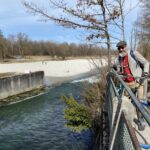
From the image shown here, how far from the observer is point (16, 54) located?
13962 cm

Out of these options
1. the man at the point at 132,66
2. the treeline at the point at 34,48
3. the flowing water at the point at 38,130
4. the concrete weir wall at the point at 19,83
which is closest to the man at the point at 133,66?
the man at the point at 132,66

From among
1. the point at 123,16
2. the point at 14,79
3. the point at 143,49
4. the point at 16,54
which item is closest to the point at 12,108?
the point at 14,79

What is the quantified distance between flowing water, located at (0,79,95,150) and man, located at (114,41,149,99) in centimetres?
830

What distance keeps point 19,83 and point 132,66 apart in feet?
116

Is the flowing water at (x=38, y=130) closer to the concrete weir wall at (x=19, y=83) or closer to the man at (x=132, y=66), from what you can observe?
the concrete weir wall at (x=19, y=83)

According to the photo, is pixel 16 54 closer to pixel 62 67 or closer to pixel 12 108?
pixel 62 67

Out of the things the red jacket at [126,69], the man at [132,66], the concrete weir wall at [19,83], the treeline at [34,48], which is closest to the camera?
the man at [132,66]

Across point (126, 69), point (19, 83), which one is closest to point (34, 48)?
point (19, 83)

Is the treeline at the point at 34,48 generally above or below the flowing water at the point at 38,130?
above

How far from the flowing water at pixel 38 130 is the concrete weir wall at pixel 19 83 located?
5939 mm

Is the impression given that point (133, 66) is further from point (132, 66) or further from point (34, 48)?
point (34, 48)

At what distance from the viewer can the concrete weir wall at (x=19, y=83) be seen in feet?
124

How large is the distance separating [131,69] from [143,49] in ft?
31.0

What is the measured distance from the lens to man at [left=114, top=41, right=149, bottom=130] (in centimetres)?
709
